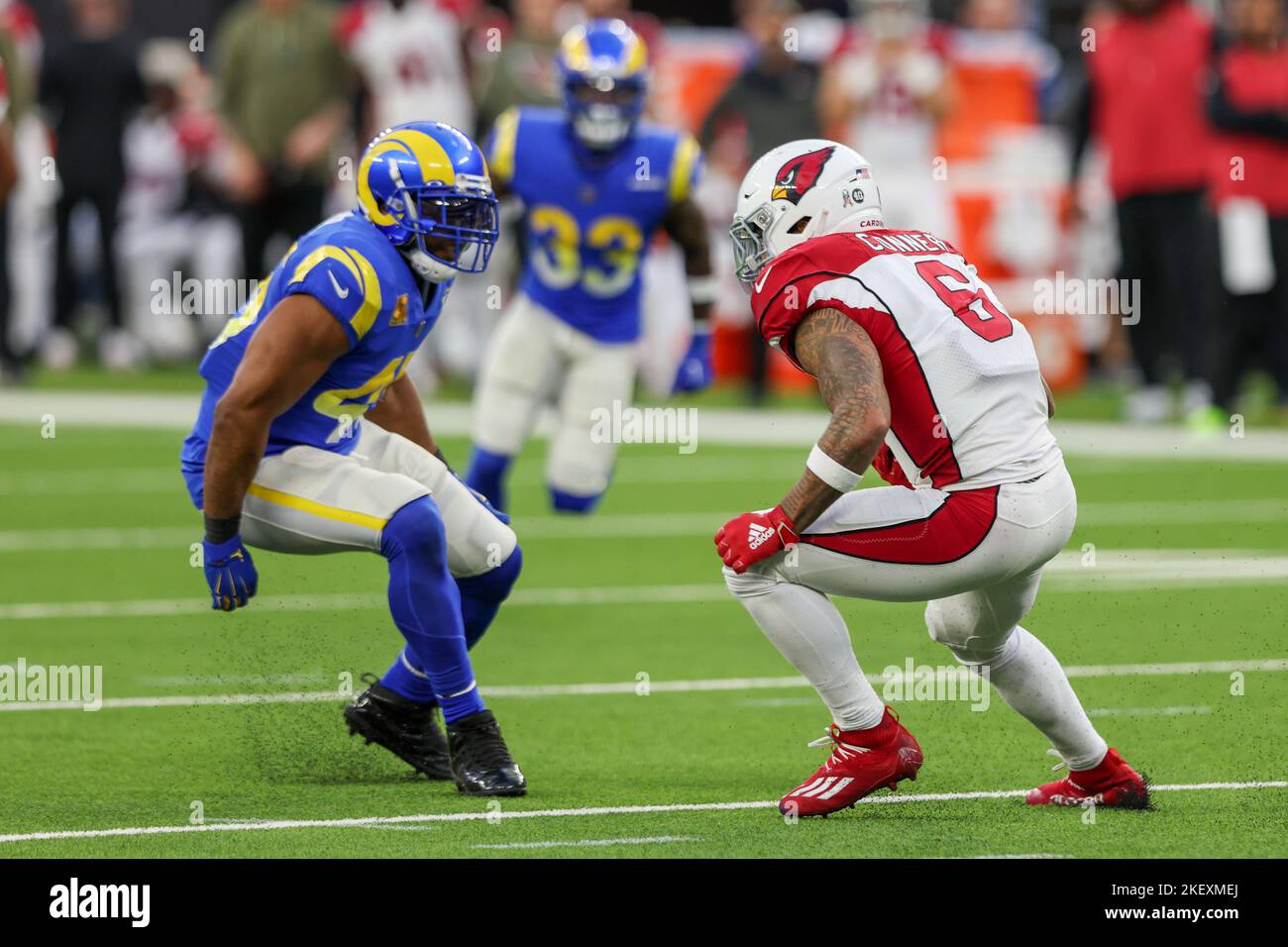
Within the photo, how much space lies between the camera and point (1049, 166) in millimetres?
17766

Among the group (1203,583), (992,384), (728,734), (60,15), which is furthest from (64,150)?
(992,384)

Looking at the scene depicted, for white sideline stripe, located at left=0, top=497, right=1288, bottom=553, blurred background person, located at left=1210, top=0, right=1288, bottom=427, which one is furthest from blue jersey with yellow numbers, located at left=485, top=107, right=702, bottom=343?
blurred background person, located at left=1210, top=0, right=1288, bottom=427

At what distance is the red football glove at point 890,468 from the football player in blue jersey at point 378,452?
1062 mm

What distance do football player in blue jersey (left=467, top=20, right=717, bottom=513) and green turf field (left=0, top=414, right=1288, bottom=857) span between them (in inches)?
27.2

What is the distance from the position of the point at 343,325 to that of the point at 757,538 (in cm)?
123

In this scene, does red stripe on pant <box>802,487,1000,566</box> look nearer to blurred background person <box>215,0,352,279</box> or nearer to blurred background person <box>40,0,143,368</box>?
blurred background person <box>215,0,352,279</box>

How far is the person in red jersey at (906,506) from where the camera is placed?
5574mm

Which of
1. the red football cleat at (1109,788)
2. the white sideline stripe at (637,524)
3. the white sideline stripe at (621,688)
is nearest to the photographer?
the red football cleat at (1109,788)

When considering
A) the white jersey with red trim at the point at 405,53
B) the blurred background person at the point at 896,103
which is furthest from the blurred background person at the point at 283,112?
the blurred background person at the point at 896,103

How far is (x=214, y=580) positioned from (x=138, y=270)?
14.8 metres

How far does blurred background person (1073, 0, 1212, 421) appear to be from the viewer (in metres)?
14.6

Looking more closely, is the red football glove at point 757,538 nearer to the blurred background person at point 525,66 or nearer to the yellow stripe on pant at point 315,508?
the yellow stripe on pant at point 315,508

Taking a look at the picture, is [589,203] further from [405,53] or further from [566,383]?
[405,53]
